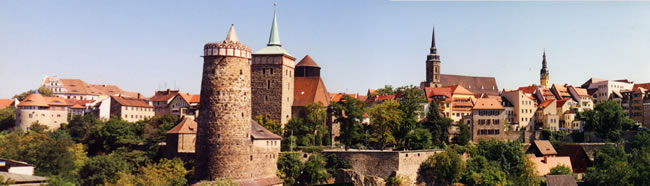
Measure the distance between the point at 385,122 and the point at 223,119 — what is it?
49.4ft

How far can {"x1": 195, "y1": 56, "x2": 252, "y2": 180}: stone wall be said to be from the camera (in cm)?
3872

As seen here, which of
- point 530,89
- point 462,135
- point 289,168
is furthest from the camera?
point 530,89

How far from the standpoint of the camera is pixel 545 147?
5956 centimetres

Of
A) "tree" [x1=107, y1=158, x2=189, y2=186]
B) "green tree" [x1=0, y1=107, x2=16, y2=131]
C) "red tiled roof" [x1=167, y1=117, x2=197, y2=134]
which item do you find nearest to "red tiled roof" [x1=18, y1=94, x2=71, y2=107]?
"green tree" [x1=0, y1=107, x2=16, y2=131]

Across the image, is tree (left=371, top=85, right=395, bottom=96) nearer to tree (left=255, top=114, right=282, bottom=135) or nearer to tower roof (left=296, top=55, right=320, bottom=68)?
tower roof (left=296, top=55, right=320, bottom=68)

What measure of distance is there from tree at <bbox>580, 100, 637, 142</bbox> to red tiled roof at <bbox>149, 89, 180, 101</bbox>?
44.5 metres

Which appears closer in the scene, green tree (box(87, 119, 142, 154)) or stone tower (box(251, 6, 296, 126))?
green tree (box(87, 119, 142, 154))

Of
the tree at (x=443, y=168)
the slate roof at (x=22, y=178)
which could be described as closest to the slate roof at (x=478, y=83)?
the tree at (x=443, y=168)

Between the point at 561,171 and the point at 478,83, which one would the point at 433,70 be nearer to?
the point at 478,83

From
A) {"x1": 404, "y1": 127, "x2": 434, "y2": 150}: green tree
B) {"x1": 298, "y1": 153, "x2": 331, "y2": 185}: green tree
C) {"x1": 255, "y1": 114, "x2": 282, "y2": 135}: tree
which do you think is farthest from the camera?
{"x1": 404, "y1": 127, "x2": 434, "y2": 150}: green tree

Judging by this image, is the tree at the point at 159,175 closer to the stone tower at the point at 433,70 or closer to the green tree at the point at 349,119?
the green tree at the point at 349,119

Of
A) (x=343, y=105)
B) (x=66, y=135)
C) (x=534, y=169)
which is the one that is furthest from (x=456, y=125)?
(x=66, y=135)

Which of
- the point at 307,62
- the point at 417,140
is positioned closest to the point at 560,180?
the point at 417,140

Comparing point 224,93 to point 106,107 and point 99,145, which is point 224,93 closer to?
point 99,145
